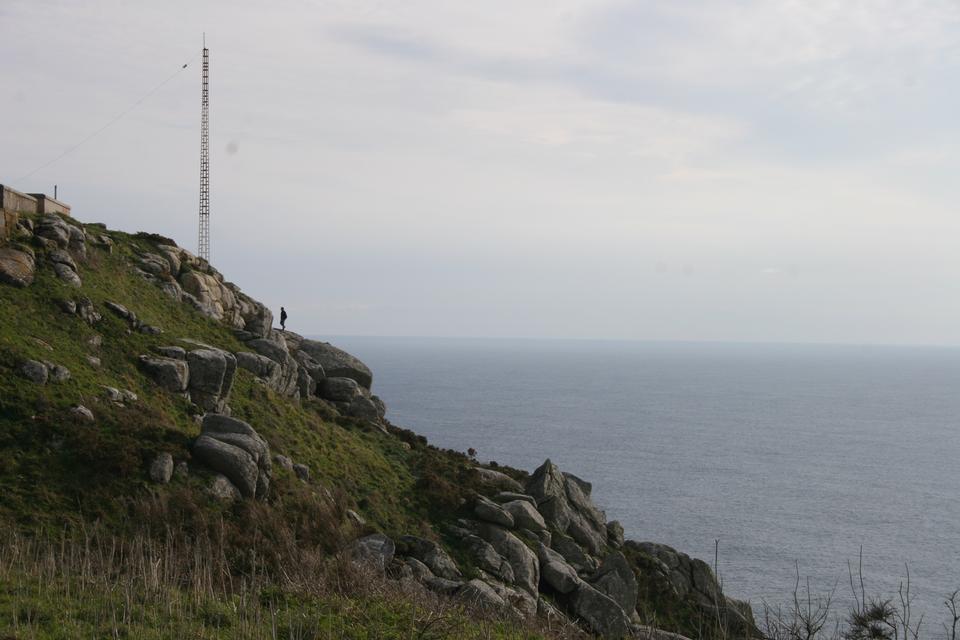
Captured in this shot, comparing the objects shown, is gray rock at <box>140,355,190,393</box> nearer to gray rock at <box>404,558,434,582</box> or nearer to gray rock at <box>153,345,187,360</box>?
gray rock at <box>153,345,187,360</box>

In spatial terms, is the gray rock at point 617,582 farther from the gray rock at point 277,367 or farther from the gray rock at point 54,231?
the gray rock at point 54,231

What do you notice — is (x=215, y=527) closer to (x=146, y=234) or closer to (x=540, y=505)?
(x=540, y=505)

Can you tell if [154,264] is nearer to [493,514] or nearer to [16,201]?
[16,201]

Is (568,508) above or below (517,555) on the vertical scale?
above

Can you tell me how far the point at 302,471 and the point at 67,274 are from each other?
18.6 meters

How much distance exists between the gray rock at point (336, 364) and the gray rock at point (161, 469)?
1160 inches

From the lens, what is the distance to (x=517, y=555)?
40.8m

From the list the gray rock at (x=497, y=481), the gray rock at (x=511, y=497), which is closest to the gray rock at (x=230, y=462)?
the gray rock at (x=511, y=497)

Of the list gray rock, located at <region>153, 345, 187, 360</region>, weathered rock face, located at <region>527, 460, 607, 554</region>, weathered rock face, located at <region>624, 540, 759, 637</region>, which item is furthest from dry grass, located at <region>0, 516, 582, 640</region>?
weathered rock face, located at <region>624, 540, 759, 637</region>

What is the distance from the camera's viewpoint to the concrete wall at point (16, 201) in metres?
47.9

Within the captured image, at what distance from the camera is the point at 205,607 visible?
21.6 m

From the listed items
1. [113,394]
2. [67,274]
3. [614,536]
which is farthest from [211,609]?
[614,536]

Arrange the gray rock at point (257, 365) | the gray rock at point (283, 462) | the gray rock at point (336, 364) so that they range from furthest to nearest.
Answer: the gray rock at point (336, 364) < the gray rock at point (257, 365) < the gray rock at point (283, 462)

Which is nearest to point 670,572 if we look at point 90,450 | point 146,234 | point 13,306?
point 90,450
